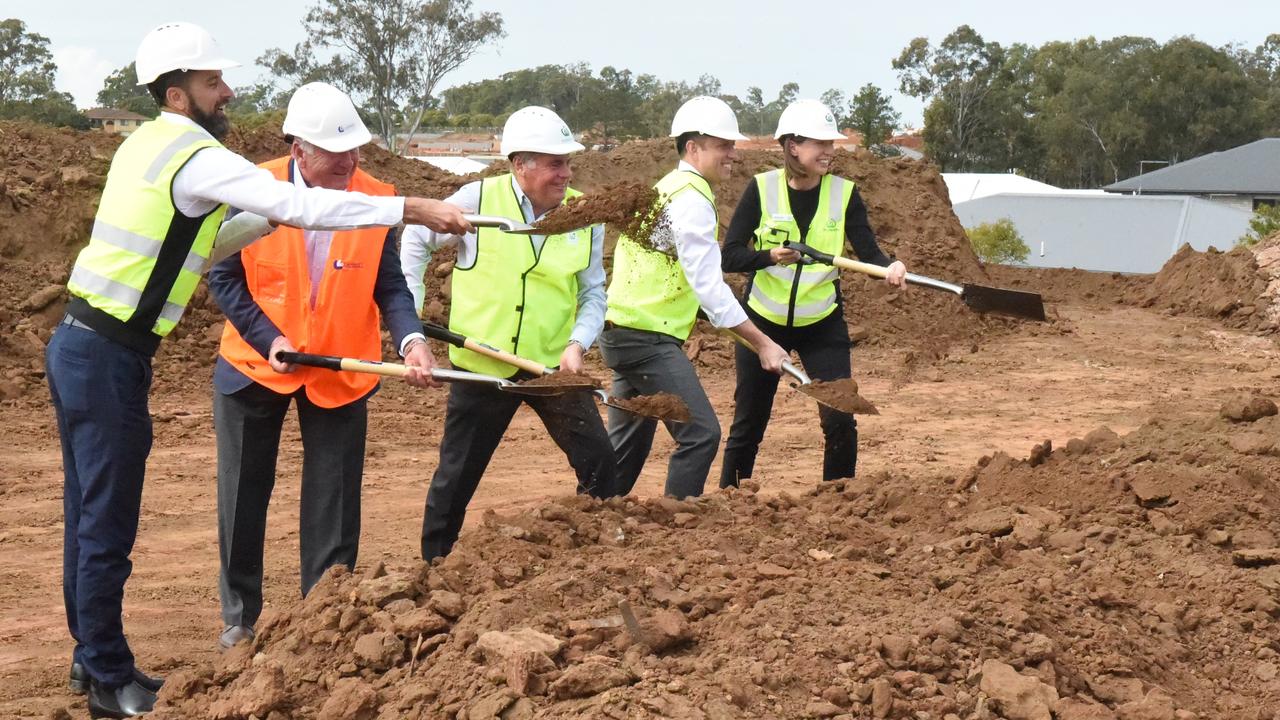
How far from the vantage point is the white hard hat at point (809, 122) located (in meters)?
6.27

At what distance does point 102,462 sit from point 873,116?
51.4 metres

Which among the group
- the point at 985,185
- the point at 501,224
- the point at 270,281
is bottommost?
the point at 270,281

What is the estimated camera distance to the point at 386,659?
3.79 metres

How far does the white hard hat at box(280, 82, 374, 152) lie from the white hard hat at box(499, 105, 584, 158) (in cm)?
69

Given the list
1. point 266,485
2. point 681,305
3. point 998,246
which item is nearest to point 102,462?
point 266,485

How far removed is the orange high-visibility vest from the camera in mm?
4656

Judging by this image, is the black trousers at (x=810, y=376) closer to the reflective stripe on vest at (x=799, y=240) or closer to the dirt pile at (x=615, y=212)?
the reflective stripe on vest at (x=799, y=240)

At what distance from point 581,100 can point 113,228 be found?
51.3m

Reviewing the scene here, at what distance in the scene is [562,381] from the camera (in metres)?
5.04

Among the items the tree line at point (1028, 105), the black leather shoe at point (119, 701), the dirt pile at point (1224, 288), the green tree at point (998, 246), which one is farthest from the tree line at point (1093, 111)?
the black leather shoe at point (119, 701)

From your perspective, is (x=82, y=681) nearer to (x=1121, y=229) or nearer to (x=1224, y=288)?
(x=1224, y=288)

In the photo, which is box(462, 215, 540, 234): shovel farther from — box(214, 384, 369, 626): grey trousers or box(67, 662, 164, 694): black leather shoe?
box(67, 662, 164, 694): black leather shoe

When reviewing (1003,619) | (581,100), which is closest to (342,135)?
(1003,619)

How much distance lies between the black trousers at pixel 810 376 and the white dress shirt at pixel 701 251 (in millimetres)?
A: 606
